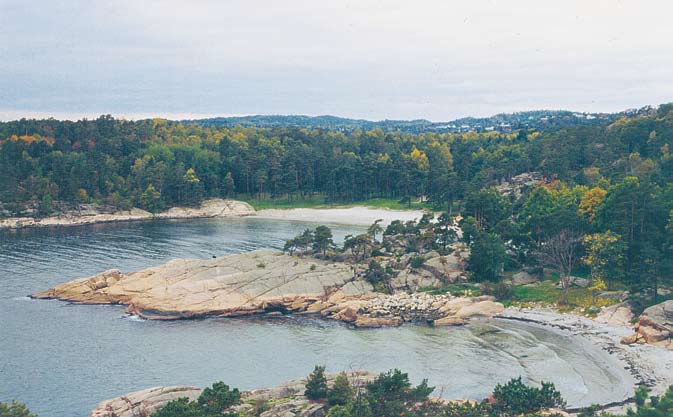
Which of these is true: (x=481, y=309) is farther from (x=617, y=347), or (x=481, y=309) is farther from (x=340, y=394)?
(x=340, y=394)

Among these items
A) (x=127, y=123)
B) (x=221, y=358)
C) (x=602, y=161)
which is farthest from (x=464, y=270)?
(x=127, y=123)

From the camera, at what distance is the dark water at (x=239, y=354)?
36.9 m

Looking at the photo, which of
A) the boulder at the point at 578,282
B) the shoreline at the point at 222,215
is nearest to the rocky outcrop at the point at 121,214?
the shoreline at the point at 222,215

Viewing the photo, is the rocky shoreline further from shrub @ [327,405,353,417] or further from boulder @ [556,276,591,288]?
boulder @ [556,276,591,288]

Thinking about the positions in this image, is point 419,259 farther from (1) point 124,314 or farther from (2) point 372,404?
(2) point 372,404

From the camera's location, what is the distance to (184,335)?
47312 millimetres

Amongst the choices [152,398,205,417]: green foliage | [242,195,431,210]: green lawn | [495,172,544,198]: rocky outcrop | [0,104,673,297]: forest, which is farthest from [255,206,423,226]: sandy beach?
[152,398,205,417]: green foliage

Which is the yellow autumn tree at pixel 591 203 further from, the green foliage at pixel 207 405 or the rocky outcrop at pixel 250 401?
the green foliage at pixel 207 405

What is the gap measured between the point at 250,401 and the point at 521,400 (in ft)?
42.5

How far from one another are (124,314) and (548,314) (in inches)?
1345

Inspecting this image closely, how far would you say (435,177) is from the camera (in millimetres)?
108125

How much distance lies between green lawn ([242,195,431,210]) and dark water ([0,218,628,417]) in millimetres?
62222

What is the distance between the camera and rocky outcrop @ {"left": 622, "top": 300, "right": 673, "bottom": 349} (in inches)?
1602

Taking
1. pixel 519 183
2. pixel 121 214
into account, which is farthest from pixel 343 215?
pixel 121 214
